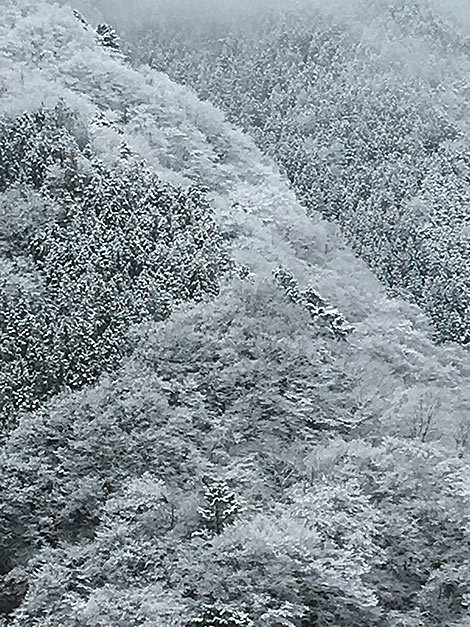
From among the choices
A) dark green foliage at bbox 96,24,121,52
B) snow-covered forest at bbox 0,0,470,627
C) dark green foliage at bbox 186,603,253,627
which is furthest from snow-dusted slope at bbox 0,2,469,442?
dark green foliage at bbox 186,603,253,627

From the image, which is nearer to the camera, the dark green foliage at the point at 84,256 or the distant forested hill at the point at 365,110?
the dark green foliage at the point at 84,256

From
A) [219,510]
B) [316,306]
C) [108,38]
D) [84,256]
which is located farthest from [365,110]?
[219,510]

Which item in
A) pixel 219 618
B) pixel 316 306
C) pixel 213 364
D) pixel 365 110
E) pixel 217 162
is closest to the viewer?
pixel 219 618

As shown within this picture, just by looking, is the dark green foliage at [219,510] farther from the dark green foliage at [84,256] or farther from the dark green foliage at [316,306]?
the dark green foliage at [316,306]

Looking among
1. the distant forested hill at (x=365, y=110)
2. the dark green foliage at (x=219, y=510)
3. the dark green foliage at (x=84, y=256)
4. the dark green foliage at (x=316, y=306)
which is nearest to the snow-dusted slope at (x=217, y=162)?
the dark green foliage at (x=316, y=306)

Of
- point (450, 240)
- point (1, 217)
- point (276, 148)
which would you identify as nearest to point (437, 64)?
point (276, 148)

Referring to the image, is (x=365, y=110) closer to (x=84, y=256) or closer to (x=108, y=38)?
(x=108, y=38)
